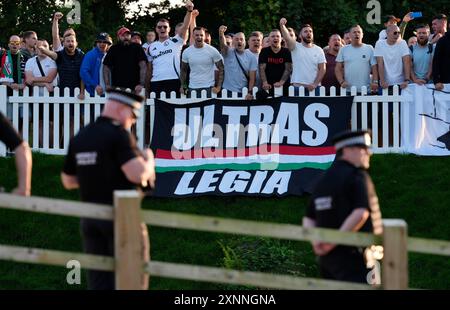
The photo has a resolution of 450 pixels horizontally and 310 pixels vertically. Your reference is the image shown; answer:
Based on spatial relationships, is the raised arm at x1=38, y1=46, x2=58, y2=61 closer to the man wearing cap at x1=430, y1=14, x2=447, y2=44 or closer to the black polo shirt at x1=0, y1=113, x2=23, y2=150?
the man wearing cap at x1=430, y1=14, x2=447, y2=44

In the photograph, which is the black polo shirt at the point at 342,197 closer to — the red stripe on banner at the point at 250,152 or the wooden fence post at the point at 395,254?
the wooden fence post at the point at 395,254

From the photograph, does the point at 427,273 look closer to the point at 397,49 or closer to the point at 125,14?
the point at 397,49

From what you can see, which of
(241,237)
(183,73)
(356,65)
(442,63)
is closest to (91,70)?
(183,73)

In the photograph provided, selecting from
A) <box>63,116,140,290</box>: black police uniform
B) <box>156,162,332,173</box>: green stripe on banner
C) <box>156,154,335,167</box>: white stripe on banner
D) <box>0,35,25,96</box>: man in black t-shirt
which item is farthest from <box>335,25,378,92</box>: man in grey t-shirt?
<box>63,116,140,290</box>: black police uniform

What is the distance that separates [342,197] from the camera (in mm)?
9594

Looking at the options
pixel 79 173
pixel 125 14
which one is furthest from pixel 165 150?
pixel 125 14

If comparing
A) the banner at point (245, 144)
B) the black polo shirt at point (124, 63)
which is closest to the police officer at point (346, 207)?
the banner at point (245, 144)

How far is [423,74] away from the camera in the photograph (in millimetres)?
18234

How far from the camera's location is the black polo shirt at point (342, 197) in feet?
31.3

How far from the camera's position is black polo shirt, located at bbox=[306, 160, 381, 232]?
955 centimetres

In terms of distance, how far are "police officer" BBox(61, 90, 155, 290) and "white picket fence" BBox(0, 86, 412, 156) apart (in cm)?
811

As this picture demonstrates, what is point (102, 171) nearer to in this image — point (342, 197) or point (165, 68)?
point (342, 197)

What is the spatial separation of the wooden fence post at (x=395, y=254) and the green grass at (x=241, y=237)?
19.5 ft

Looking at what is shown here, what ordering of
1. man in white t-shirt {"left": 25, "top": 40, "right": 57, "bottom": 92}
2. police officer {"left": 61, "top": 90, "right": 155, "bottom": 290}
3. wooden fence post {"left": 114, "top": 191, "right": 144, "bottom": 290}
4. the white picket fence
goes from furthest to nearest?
man in white t-shirt {"left": 25, "top": 40, "right": 57, "bottom": 92}, the white picket fence, police officer {"left": 61, "top": 90, "right": 155, "bottom": 290}, wooden fence post {"left": 114, "top": 191, "right": 144, "bottom": 290}
